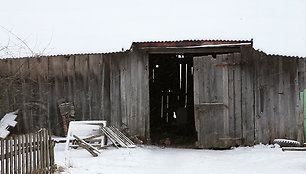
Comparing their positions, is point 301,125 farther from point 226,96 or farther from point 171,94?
point 171,94

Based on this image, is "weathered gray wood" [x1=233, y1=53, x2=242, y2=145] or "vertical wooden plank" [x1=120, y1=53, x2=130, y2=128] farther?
"vertical wooden plank" [x1=120, y1=53, x2=130, y2=128]

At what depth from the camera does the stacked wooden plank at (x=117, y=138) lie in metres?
9.98

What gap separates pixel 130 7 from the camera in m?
23.4

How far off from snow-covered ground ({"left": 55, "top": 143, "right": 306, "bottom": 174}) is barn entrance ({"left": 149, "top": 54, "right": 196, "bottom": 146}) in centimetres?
512

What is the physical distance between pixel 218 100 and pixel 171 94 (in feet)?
22.0

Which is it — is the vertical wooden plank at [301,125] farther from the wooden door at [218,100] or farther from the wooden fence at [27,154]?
the wooden fence at [27,154]

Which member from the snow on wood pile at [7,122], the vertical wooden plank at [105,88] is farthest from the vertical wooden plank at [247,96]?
the snow on wood pile at [7,122]

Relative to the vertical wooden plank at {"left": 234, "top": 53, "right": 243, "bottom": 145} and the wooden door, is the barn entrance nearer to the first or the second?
the wooden door

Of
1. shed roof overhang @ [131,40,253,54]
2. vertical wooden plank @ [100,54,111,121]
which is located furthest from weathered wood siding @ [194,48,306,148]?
vertical wooden plank @ [100,54,111,121]

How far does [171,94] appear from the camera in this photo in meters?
17.2

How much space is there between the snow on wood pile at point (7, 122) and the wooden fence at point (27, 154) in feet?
17.5

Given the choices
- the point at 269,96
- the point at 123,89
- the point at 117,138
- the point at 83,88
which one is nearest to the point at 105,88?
the point at 123,89

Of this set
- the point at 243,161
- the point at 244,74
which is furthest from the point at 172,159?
the point at 244,74

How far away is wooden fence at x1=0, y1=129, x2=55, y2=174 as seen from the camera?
5.70 metres
